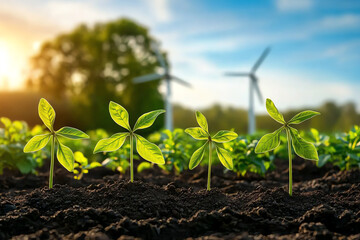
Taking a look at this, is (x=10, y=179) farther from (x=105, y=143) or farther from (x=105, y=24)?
(x=105, y=24)

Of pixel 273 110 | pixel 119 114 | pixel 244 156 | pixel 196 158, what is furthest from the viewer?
pixel 244 156

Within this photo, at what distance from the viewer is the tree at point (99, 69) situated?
93.8ft

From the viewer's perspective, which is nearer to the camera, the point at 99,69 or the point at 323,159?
the point at 323,159

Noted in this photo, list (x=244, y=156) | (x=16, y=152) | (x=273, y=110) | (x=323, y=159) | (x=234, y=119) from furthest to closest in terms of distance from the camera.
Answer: (x=234, y=119), (x=16, y=152), (x=323, y=159), (x=244, y=156), (x=273, y=110)

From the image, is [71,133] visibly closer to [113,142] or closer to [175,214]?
[113,142]

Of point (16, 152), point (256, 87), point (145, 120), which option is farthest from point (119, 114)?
point (256, 87)

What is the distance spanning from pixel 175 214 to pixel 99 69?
2757 centimetres

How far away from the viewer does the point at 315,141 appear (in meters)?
5.27

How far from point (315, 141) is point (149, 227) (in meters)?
3.41

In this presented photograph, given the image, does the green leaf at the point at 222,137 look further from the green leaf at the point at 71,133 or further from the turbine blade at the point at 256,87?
the turbine blade at the point at 256,87

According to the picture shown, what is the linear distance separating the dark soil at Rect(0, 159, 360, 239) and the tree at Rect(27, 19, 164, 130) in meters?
24.5

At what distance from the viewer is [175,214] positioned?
3018 millimetres

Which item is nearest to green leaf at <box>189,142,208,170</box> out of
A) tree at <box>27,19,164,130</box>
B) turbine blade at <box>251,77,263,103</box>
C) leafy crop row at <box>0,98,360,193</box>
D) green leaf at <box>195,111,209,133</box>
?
green leaf at <box>195,111,209,133</box>

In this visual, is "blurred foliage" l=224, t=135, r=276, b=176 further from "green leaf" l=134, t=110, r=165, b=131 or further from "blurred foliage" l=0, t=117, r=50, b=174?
"blurred foliage" l=0, t=117, r=50, b=174
